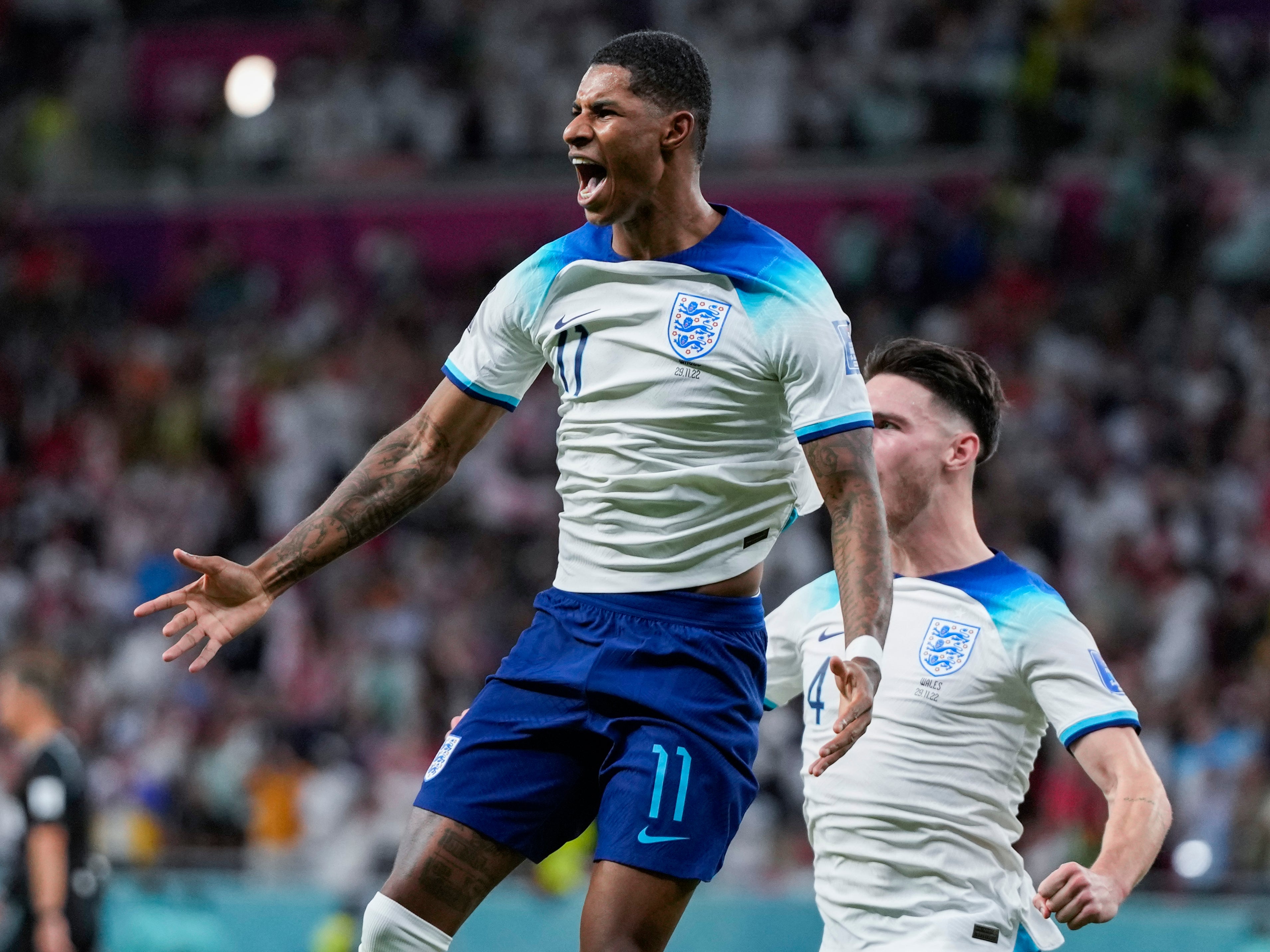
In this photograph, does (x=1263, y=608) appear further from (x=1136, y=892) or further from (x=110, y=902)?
(x=110, y=902)

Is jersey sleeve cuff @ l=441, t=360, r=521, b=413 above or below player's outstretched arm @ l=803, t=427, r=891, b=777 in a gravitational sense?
above

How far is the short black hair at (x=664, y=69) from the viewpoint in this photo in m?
3.72

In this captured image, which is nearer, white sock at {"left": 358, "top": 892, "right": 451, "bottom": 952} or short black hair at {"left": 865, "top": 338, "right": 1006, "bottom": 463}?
white sock at {"left": 358, "top": 892, "right": 451, "bottom": 952}

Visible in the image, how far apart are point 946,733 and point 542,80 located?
12406mm

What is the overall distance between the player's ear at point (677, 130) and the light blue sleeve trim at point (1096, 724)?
153cm

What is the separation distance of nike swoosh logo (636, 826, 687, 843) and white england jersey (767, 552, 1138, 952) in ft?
2.12

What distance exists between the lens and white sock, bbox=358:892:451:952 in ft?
11.7

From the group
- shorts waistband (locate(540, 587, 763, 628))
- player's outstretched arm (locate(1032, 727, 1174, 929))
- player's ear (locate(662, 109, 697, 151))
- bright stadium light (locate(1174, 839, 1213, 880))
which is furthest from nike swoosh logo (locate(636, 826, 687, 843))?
bright stadium light (locate(1174, 839, 1213, 880))

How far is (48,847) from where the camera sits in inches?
308

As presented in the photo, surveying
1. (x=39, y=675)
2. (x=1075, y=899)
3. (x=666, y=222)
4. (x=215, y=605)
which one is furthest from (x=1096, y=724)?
(x=39, y=675)

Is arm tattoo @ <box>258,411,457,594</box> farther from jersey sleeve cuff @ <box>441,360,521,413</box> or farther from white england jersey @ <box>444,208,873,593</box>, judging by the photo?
white england jersey @ <box>444,208,873,593</box>

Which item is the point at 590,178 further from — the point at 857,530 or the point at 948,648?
the point at 948,648

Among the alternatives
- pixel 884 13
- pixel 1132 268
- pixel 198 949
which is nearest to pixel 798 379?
pixel 198 949

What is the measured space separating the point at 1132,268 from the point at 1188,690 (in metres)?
4.33
